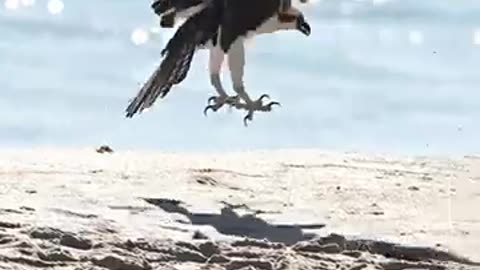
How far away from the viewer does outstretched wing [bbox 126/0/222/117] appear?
5.22 meters

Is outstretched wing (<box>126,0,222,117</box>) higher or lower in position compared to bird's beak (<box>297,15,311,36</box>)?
lower

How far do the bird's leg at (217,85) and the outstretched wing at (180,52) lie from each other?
0.30ft

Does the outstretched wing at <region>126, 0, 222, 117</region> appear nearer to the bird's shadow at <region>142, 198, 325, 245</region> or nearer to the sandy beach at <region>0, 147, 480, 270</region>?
the sandy beach at <region>0, 147, 480, 270</region>

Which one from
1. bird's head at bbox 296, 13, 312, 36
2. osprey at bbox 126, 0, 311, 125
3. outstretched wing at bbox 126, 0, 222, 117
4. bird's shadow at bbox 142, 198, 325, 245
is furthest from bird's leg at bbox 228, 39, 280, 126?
bird's shadow at bbox 142, 198, 325, 245

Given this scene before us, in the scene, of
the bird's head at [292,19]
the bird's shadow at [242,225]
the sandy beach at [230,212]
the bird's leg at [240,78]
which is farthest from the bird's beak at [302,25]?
the bird's shadow at [242,225]

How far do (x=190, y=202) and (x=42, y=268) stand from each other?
3.75 ft

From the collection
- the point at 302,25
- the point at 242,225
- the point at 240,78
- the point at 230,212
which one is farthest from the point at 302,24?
the point at 242,225

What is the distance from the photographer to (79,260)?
4027 millimetres

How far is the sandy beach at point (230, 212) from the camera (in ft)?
13.8

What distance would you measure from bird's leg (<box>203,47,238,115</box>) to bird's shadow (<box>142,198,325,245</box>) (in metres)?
0.57

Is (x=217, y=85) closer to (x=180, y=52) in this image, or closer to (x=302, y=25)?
(x=180, y=52)

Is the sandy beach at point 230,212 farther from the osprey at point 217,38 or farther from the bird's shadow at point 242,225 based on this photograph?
the osprey at point 217,38

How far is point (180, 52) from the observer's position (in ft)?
17.2

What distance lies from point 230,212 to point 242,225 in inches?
7.5
